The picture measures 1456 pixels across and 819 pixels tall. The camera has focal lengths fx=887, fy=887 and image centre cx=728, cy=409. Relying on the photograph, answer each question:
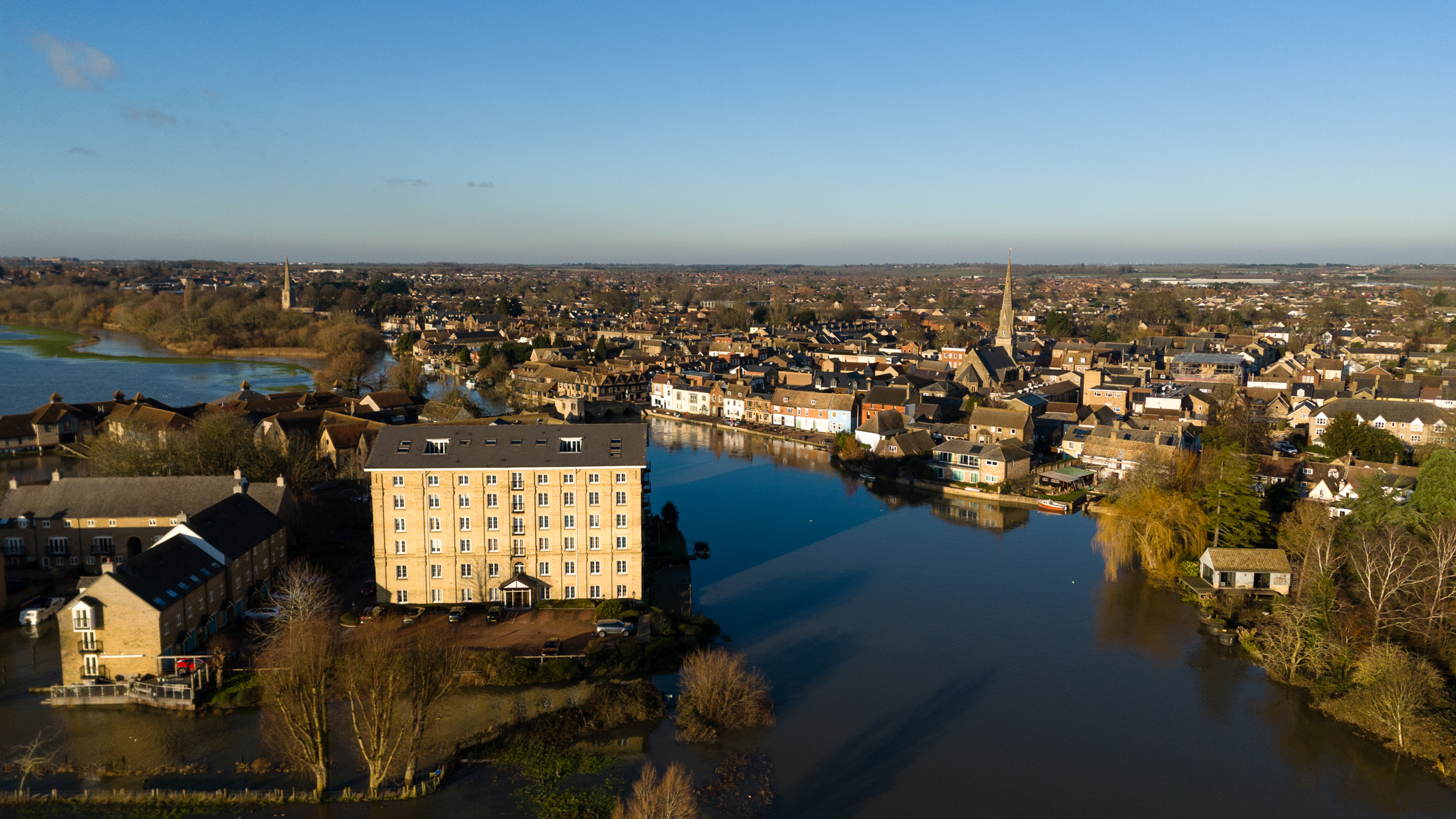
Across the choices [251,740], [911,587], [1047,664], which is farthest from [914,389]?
[251,740]

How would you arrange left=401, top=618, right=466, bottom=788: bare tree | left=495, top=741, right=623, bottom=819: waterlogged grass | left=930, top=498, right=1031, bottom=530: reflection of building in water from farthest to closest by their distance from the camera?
1. left=930, top=498, right=1031, bottom=530: reflection of building in water
2. left=401, top=618, right=466, bottom=788: bare tree
3. left=495, top=741, right=623, bottom=819: waterlogged grass

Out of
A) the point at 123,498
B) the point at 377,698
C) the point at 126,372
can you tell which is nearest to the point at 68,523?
the point at 123,498

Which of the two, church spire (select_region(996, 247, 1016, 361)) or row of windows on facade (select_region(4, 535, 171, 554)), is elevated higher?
church spire (select_region(996, 247, 1016, 361))

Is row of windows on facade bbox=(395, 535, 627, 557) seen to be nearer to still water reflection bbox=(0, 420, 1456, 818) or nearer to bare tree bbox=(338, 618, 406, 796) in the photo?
still water reflection bbox=(0, 420, 1456, 818)

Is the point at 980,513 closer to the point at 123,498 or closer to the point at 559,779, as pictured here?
the point at 559,779

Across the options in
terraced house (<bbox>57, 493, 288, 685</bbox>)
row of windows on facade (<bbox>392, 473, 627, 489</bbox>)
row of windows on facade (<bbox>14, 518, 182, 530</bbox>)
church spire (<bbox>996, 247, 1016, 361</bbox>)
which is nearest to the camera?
terraced house (<bbox>57, 493, 288, 685</bbox>)

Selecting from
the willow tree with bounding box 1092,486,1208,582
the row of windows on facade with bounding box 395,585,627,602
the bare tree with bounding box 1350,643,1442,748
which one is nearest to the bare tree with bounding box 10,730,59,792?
the row of windows on facade with bounding box 395,585,627,602
